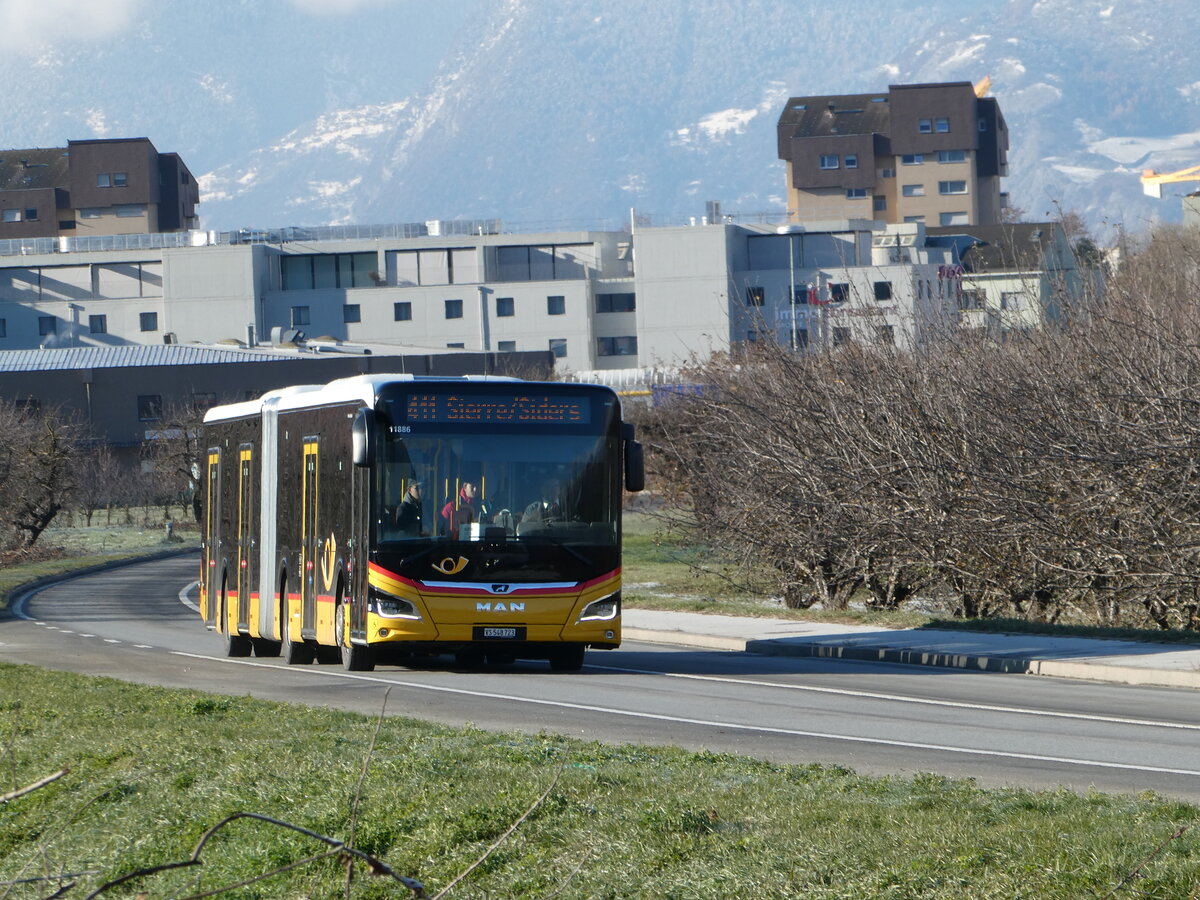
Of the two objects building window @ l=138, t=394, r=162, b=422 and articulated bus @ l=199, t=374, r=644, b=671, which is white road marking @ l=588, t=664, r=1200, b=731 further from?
building window @ l=138, t=394, r=162, b=422

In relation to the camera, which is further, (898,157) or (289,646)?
(898,157)

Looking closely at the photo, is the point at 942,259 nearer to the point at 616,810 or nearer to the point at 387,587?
the point at 387,587

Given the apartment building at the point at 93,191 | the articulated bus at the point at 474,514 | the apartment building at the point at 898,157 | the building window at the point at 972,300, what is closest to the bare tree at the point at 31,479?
the building window at the point at 972,300

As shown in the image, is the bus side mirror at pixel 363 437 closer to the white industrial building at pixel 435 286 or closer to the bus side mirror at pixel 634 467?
the bus side mirror at pixel 634 467

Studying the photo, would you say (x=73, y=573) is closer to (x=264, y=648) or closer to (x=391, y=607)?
(x=264, y=648)

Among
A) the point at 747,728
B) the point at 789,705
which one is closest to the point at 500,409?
the point at 789,705

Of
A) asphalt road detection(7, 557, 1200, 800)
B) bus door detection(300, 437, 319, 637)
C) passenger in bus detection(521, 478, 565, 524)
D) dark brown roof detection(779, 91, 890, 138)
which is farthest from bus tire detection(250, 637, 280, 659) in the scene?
dark brown roof detection(779, 91, 890, 138)

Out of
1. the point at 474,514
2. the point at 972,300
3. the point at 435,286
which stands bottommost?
the point at 474,514

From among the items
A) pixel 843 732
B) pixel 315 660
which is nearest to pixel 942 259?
pixel 315 660

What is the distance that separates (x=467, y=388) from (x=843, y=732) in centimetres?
668

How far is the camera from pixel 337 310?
115 m

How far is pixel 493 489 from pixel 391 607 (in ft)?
5.40

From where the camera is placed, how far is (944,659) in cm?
2062

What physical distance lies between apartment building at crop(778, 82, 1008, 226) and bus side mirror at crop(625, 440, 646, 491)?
131m
